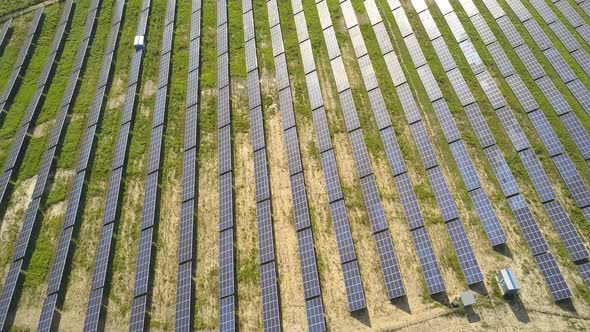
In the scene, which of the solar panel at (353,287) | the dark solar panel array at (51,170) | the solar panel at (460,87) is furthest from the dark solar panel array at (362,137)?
the dark solar panel array at (51,170)

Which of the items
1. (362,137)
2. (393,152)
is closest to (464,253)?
(393,152)

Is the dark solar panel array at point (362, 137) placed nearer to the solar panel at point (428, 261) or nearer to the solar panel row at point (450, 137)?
the solar panel at point (428, 261)

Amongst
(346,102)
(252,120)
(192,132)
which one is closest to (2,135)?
(192,132)

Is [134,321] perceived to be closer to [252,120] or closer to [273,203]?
[273,203]

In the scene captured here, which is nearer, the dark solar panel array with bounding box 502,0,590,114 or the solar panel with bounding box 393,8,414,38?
the dark solar panel array with bounding box 502,0,590,114

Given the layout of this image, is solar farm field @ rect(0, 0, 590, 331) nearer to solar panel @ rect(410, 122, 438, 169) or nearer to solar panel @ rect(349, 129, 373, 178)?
solar panel @ rect(410, 122, 438, 169)

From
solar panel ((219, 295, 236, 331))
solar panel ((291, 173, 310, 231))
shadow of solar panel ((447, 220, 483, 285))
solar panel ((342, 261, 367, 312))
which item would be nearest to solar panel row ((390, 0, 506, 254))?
shadow of solar panel ((447, 220, 483, 285))
